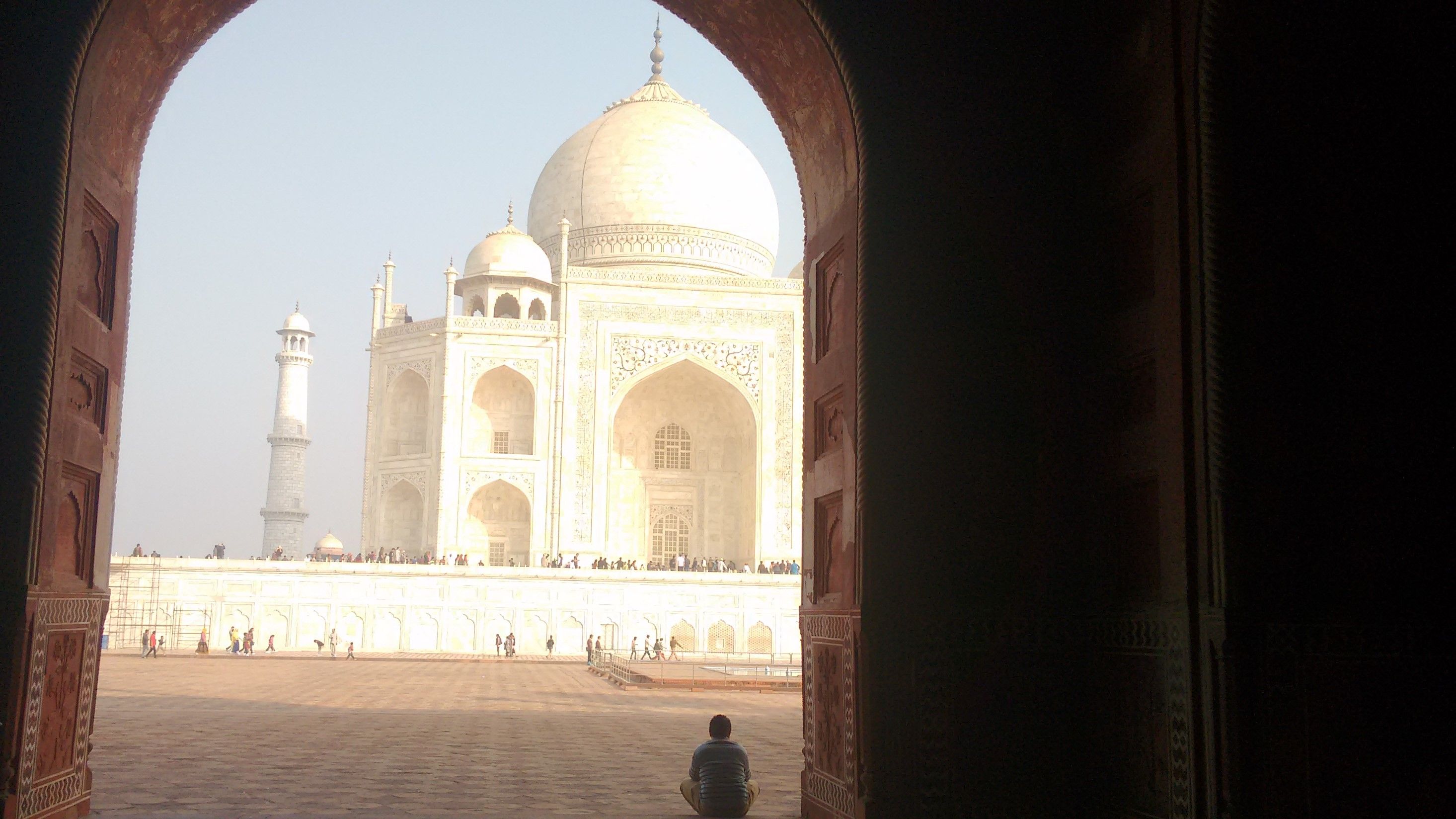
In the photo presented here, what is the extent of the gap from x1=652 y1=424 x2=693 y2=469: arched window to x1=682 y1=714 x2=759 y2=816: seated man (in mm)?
24175

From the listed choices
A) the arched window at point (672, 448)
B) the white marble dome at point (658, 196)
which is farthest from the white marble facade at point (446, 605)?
the white marble dome at point (658, 196)

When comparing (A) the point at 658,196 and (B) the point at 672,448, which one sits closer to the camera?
(B) the point at 672,448

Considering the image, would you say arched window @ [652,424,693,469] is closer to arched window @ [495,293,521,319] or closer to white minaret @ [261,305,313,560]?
arched window @ [495,293,521,319]

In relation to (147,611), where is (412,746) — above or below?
below

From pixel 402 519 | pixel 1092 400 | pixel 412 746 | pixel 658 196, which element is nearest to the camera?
pixel 1092 400

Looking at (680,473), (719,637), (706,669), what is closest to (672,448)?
(680,473)

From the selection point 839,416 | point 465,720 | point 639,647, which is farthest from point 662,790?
point 639,647

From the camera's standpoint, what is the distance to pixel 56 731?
4.71 m

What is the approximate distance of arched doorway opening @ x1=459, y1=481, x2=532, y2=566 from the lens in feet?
91.2

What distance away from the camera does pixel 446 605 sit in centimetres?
2236

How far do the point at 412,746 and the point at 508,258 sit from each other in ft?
72.4

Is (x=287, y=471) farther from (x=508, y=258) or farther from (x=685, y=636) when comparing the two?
(x=685, y=636)

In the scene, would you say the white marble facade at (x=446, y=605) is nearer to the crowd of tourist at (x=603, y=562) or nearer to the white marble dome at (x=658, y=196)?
the crowd of tourist at (x=603, y=562)

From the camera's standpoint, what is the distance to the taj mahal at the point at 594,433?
22.7 m
